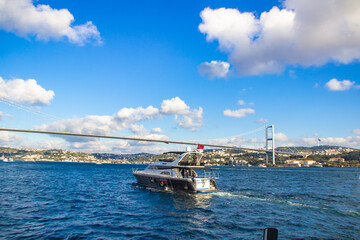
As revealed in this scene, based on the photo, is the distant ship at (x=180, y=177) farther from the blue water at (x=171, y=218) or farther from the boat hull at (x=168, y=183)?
the blue water at (x=171, y=218)

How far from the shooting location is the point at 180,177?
24875 millimetres

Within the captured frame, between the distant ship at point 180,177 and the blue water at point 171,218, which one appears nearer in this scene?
the blue water at point 171,218

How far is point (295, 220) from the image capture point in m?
14.6

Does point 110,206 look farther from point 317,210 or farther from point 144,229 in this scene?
point 317,210

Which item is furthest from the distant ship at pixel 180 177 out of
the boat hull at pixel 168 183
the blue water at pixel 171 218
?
the blue water at pixel 171 218

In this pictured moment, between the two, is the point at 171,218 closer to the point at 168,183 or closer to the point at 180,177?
the point at 180,177

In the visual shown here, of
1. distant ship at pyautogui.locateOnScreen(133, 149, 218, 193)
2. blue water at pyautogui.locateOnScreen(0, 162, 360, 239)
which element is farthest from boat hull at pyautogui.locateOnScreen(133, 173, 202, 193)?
blue water at pyautogui.locateOnScreen(0, 162, 360, 239)

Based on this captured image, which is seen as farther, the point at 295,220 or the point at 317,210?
the point at 317,210

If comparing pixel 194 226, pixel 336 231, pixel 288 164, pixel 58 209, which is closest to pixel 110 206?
pixel 58 209

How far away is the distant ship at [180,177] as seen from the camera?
929 inches

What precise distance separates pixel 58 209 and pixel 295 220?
15934 mm

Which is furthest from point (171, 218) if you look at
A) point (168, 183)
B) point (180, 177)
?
point (168, 183)

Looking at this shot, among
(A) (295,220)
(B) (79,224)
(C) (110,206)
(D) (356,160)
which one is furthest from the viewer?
(D) (356,160)

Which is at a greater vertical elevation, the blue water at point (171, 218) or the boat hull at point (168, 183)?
the boat hull at point (168, 183)
